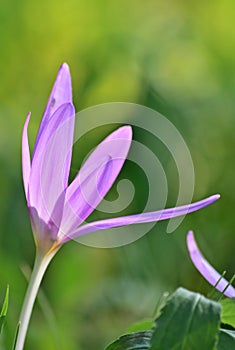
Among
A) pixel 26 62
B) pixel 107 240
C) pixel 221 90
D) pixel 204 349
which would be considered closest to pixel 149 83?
pixel 221 90

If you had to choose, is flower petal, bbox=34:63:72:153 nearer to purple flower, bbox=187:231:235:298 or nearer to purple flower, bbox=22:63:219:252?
purple flower, bbox=22:63:219:252

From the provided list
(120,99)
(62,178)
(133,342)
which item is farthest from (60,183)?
(120,99)

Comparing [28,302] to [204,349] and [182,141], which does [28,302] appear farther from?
[182,141]

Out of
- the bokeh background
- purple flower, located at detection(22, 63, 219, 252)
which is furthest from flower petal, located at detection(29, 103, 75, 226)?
the bokeh background

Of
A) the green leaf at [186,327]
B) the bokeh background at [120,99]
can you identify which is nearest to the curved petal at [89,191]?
the green leaf at [186,327]

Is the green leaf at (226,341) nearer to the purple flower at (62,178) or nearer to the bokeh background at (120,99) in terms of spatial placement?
the purple flower at (62,178)

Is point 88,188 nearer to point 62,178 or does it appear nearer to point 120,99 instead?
point 62,178
